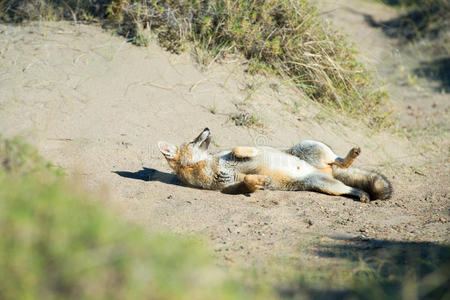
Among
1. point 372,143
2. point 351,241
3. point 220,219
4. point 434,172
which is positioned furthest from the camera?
point 372,143

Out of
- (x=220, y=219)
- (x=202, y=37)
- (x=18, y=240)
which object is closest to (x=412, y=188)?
(x=220, y=219)

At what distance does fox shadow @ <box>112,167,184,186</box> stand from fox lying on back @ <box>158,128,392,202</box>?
0.63 feet

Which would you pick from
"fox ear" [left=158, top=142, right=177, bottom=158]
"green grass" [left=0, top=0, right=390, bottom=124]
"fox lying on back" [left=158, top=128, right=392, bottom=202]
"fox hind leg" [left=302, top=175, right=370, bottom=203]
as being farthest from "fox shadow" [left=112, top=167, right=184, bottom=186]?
"green grass" [left=0, top=0, right=390, bottom=124]

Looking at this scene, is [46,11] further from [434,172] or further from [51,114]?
[434,172]

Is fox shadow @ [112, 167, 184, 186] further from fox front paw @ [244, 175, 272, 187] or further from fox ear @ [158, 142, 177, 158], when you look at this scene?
fox front paw @ [244, 175, 272, 187]

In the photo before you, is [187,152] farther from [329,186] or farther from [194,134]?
[329,186]

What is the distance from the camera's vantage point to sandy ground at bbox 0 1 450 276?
432 centimetres

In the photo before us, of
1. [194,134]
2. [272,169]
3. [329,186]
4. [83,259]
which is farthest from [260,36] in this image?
[83,259]

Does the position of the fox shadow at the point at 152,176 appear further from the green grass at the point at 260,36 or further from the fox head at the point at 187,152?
the green grass at the point at 260,36

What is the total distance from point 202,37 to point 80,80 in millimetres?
2342

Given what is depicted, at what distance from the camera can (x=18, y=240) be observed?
2131mm

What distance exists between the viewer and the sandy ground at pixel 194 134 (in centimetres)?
432

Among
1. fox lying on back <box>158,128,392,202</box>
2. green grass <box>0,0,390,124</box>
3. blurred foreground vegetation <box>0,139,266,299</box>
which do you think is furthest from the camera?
green grass <box>0,0,390,124</box>

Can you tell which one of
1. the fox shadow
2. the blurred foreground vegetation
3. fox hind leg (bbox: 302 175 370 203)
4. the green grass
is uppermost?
the blurred foreground vegetation
